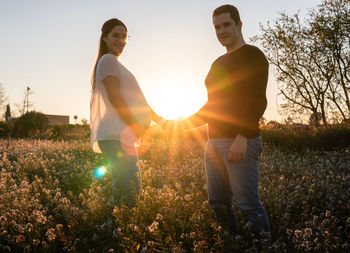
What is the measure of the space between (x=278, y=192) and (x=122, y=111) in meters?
3.56

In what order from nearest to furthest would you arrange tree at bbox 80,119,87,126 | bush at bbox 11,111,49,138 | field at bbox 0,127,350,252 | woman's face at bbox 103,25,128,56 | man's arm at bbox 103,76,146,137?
field at bbox 0,127,350,252 < man's arm at bbox 103,76,146,137 < woman's face at bbox 103,25,128,56 < bush at bbox 11,111,49,138 < tree at bbox 80,119,87,126

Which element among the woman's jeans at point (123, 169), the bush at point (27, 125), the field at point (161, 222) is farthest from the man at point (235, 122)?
the bush at point (27, 125)

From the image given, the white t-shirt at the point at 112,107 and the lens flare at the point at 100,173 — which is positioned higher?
the white t-shirt at the point at 112,107

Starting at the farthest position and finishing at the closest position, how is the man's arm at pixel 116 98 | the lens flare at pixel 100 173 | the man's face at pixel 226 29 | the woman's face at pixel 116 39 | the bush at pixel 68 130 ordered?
the bush at pixel 68 130 < the lens flare at pixel 100 173 < the woman's face at pixel 116 39 < the man's arm at pixel 116 98 < the man's face at pixel 226 29

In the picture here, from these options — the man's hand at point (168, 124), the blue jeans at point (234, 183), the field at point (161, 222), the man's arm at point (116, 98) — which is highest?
the man's arm at point (116, 98)

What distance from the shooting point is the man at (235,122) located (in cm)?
296

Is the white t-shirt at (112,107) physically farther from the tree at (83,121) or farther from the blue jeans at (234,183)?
the tree at (83,121)

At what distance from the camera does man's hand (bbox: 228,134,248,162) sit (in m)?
2.91

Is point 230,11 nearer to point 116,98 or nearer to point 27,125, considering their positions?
point 116,98

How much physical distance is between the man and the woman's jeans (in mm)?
916

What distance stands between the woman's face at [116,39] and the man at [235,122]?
120 centimetres

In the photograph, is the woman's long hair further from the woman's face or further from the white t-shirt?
the white t-shirt

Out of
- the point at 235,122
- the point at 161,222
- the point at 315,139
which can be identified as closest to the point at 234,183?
the point at 235,122

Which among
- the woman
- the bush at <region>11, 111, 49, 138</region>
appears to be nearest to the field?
the woman
